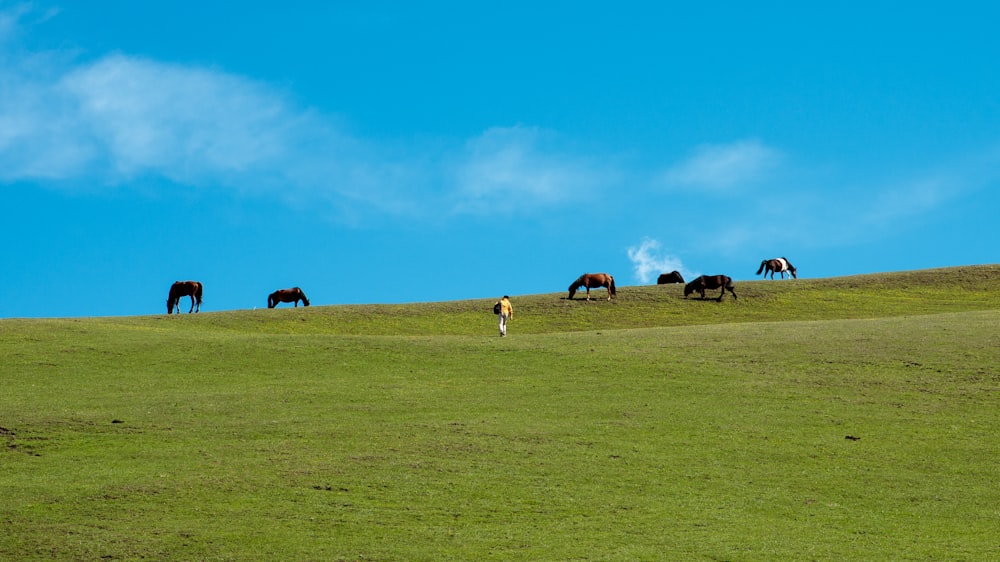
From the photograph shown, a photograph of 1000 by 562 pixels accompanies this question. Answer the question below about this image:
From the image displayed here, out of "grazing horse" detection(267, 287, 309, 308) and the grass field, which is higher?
"grazing horse" detection(267, 287, 309, 308)

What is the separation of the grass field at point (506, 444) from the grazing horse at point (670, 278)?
74.1 feet

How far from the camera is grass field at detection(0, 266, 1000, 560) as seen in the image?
51.0 feet

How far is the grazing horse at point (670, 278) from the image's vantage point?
193 feet

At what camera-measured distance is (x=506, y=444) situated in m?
20.5

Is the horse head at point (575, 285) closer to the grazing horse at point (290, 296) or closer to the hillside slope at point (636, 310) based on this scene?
the hillside slope at point (636, 310)


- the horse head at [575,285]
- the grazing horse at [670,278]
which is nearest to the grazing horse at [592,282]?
the horse head at [575,285]

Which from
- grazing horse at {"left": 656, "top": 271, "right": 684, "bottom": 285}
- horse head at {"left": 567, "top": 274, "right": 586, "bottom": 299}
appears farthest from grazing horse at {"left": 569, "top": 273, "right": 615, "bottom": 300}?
grazing horse at {"left": 656, "top": 271, "right": 684, "bottom": 285}

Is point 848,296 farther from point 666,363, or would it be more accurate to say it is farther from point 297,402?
point 297,402

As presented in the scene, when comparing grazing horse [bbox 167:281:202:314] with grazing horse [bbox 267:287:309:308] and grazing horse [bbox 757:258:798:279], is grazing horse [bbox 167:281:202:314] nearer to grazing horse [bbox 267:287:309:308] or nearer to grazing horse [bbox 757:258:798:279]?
grazing horse [bbox 267:287:309:308]

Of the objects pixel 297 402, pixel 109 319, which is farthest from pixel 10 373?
pixel 109 319

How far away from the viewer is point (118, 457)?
1959 centimetres

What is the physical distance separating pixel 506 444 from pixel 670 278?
131 ft

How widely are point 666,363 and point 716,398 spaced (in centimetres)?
439

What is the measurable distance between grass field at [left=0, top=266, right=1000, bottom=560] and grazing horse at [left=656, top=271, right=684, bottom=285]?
74.1 feet
